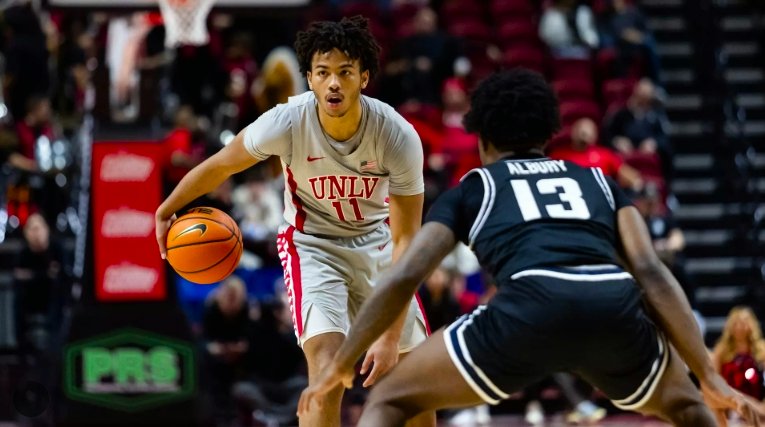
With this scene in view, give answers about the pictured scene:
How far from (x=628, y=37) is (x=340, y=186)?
10.00 meters

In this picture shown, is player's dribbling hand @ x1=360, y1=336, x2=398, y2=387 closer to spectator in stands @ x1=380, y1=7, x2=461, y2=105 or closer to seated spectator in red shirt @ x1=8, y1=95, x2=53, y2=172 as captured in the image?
seated spectator in red shirt @ x1=8, y1=95, x2=53, y2=172

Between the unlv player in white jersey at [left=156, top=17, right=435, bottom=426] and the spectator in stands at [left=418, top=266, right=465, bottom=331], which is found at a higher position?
the unlv player in white jersey at [left=156, top=17, right=435, bottom=426]

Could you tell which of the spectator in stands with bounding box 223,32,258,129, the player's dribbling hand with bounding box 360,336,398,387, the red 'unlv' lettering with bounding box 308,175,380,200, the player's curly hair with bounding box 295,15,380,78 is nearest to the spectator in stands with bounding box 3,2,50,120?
the spectator in stands with bounding box 223,32,258,129

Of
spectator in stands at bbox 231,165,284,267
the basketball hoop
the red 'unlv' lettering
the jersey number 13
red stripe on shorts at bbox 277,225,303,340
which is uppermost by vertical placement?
the basketball hoop

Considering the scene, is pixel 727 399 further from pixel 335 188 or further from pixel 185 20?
pixel 185 20

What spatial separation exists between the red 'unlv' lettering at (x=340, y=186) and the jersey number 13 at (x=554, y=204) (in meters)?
1.51

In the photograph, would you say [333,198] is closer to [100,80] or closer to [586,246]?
[586,246]

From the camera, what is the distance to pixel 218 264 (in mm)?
6047

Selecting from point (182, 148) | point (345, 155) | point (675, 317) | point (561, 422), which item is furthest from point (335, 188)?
point (182, 148)

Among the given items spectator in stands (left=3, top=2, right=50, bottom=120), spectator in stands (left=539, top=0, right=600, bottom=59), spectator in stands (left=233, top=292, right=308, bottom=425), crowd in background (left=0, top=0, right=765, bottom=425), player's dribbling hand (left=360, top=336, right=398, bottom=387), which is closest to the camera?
player's dribbling hand (left=360, top=336, right=398, bottom=387)

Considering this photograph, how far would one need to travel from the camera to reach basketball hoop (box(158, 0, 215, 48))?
33.4 ft

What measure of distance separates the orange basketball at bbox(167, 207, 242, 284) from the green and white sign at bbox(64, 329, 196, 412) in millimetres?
4308

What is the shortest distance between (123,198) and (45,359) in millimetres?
1511

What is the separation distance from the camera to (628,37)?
15.1 meters
